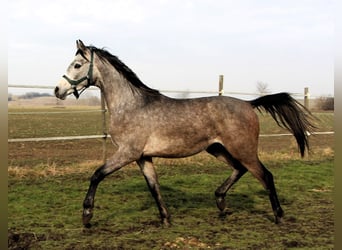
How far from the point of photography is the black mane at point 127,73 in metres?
4.55

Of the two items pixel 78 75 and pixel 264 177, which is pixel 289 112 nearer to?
pixel 264 177

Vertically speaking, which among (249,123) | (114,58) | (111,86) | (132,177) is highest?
(114,58)

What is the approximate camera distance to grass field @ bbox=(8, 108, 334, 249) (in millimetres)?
3801

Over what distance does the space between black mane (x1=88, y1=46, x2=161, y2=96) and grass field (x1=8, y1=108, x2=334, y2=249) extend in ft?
5.17

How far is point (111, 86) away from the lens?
14.8 feet

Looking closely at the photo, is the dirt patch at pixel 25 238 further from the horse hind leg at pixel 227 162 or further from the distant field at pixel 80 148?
the distant field at pixel 80 148

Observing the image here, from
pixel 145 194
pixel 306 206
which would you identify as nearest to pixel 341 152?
pixel 306 206

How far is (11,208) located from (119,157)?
198 cm

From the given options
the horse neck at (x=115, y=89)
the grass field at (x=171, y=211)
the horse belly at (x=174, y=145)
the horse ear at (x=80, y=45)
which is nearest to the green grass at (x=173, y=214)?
the grass field at (x=171, y=211)

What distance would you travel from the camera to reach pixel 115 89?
4.50 metres

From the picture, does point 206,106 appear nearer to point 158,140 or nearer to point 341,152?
point 158,140

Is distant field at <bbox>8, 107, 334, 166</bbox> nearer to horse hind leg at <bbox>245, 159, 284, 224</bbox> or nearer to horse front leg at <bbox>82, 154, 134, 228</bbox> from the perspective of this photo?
horse hind leg at <bbox>245, 159, 284, 224</bbox>

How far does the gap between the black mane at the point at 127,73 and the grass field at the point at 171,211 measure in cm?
158

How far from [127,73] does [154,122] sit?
0.74m
